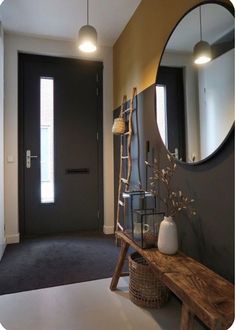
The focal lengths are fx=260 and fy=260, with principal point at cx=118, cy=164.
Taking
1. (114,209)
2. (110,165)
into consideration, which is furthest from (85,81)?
(114,209)

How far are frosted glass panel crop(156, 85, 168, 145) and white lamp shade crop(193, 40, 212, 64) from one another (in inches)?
18.9

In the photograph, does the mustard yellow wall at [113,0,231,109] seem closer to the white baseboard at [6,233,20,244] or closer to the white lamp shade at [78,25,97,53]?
the white lamp shade at [78,25,97,53]

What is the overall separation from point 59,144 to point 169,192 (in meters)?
2.20

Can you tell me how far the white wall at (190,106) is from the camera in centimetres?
186

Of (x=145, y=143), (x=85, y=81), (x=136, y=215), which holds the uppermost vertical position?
(x=85, y=81)

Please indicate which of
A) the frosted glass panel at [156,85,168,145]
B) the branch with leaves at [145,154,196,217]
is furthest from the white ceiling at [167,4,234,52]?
the branch with leaves at [145,154,196,217]

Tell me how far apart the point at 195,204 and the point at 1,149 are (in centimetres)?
237

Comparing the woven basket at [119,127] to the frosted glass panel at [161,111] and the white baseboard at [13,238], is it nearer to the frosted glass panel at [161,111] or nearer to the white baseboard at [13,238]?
the frosted glass panel at [161,111]

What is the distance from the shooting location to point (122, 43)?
11.5 feet

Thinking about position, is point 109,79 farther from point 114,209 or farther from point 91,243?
point 91,243

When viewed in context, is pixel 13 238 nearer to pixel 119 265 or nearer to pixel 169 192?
pixel 119 265

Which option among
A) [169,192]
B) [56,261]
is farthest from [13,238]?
[169,192]

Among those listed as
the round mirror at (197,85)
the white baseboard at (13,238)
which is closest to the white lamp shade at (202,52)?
the round mirror at (197,85)

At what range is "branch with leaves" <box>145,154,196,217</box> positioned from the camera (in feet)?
6.40
